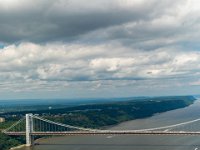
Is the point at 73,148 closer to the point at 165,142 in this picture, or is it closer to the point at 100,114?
the point at 165,142

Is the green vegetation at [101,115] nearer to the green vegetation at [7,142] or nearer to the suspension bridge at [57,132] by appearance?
the suspension bridge at [57,132]

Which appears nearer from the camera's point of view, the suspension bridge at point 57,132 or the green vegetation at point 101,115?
the suspension bridge at point 57,132

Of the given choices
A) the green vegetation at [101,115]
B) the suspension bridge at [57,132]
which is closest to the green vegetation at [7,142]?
the suspension bridge at [57,132]

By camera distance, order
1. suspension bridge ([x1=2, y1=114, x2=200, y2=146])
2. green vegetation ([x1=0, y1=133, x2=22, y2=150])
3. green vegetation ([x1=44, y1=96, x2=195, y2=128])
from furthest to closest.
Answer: green vegetation ([x1=44, y1=96, x2=195, y2=128])
suspension bridge ([x1=2, y1=114, x2=200, y2=146])
green vegetation ([x1=0, y1=133, x2=22, y2=150])

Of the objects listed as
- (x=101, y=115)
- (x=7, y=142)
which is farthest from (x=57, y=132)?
(x=101, y=115)

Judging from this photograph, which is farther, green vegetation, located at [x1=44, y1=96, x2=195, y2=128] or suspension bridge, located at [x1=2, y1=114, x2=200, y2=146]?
green vegetation, located at [x1=44, y1=96, x2=195, y2=128]

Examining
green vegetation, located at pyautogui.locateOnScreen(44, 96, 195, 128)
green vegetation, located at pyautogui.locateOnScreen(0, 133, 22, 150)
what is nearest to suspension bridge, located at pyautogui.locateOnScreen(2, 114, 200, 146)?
green vegetation, located at pyautogui.locateOnScreen(0, 133, 22, 150)

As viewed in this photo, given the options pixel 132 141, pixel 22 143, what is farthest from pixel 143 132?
pixel 22 143

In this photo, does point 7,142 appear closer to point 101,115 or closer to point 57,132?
point 57,132

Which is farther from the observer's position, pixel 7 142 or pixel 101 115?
pixel 101 115

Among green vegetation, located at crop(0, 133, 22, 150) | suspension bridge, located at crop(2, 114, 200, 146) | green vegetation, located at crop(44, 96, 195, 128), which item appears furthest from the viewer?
green vegetation, located at crop(44, 96, 195, 128)

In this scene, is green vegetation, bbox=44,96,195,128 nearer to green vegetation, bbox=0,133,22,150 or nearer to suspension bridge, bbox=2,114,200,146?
suspension bridge, bbox=2,114,200,146
